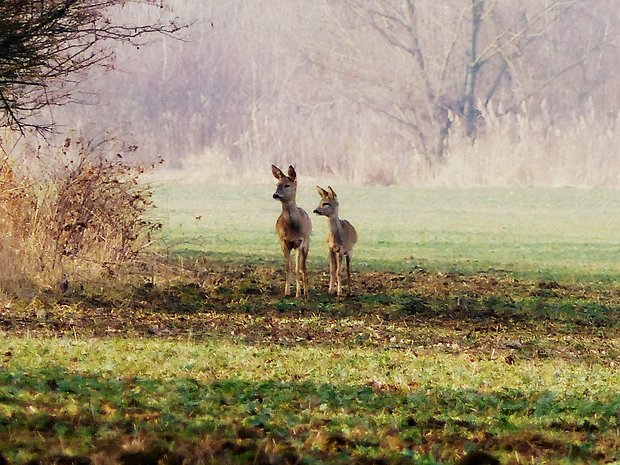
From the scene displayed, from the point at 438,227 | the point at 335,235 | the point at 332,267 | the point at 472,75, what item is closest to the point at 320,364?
the point at 335,235

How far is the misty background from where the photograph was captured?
2357 inches

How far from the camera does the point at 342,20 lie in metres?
67.8

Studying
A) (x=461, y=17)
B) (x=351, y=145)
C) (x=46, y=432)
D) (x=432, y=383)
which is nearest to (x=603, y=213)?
(x=351, y=145)

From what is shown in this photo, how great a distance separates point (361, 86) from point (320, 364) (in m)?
57.5

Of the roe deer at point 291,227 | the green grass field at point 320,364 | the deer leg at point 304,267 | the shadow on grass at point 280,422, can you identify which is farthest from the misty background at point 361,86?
the shadow on grass at point 280,422

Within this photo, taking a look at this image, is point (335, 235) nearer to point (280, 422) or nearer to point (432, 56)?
point (280, 422)

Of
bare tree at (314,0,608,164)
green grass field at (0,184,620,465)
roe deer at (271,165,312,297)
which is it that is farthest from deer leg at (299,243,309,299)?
bare tree at (314,0,608,164)

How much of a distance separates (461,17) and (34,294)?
4897 cm

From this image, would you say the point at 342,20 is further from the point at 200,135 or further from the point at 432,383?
the point at 432,383

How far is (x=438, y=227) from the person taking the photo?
33.5 m

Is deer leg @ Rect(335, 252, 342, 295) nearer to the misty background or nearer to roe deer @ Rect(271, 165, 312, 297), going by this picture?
roe deer @ Rect(271, 165, 312, 297)

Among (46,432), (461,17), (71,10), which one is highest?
(461,17)

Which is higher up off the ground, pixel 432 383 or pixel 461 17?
pixel 461 17

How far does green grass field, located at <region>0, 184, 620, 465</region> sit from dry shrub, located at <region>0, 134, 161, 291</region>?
50 cm
